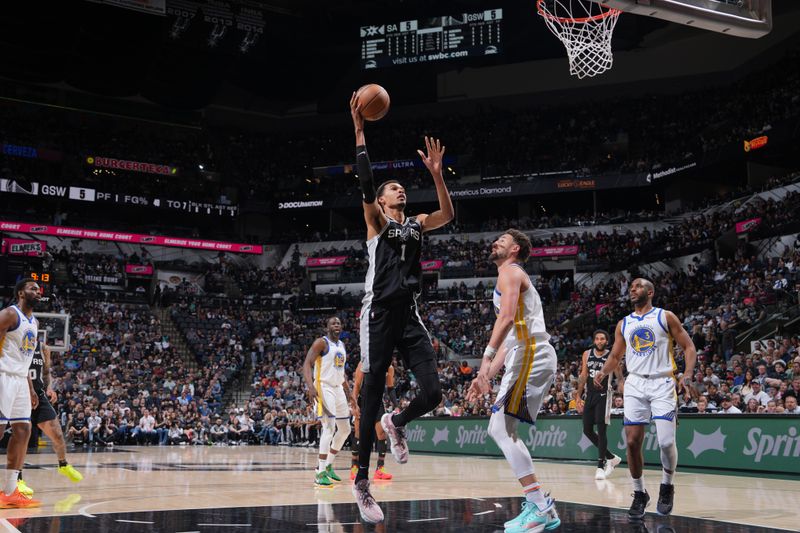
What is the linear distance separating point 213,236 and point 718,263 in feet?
91.3

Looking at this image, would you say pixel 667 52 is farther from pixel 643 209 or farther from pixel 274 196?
pixel 274 196

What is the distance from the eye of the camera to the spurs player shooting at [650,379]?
715 cm

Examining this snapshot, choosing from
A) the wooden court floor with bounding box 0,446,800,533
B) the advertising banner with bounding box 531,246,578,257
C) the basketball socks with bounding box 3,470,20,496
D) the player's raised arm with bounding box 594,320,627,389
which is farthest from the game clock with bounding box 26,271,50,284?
the advertising banner with bounding box 531,246,578,257

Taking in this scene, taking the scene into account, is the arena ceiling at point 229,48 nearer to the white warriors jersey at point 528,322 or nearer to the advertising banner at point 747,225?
the advertising banner at point 747,225

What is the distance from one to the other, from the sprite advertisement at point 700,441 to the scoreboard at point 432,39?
785 inches

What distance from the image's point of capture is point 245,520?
251 inches

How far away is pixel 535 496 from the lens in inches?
220

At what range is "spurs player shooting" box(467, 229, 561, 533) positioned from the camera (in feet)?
18.1

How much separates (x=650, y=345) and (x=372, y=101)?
3580mm

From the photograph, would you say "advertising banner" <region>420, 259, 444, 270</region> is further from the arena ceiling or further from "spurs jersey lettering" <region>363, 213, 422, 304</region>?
"spurs jersey lettering" <region>363, 213, 422, 304</region>

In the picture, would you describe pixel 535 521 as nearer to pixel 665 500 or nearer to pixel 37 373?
pixel 665 500

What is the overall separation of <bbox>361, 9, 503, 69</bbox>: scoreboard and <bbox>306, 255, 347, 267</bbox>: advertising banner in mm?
10138

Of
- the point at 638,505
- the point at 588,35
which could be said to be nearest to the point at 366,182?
the point at 638,505

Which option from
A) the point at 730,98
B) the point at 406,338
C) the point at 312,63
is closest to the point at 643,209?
the point at 730,98
